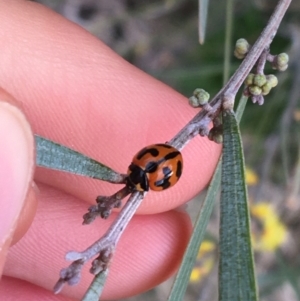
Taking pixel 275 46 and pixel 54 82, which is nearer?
pixel 54 82

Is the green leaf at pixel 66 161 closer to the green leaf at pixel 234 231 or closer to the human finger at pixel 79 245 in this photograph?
the green leaf at pixel 234 231

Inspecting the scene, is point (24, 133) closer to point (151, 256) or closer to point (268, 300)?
point (151, 256)

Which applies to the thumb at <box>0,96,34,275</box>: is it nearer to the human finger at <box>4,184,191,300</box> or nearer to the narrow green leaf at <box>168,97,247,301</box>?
the narrow green leaf at <box>168,97,247,301</box>

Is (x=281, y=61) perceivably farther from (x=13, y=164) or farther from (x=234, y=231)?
(x=13, y=164)

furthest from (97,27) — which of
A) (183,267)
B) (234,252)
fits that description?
(234,252)

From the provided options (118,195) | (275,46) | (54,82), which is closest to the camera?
(118,195)

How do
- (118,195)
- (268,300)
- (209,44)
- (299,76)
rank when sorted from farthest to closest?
(268,300) → (209,44) → (299,76) → (118,195)

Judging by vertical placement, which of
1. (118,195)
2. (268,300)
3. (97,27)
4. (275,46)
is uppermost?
(97,27)
